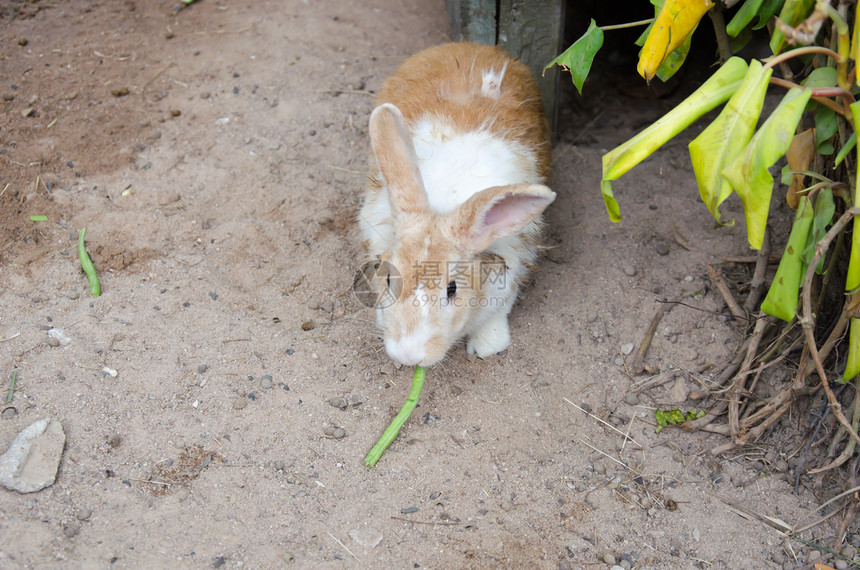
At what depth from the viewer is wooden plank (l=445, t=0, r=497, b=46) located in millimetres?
4289

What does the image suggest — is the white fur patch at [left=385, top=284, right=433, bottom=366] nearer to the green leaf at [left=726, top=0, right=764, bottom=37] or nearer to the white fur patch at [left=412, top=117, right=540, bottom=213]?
the white fur patch at [left=412, top=117, right=540, bottom=213]

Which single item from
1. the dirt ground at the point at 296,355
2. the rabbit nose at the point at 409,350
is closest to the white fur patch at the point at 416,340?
the rabbit nose at the point at 409,350

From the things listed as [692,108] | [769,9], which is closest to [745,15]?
[769,9]

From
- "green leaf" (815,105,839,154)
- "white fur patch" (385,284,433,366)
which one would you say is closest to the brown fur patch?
"white fur patch" (385,284,433,366)

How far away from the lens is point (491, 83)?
3.73 meters

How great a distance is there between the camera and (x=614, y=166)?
2.46 m

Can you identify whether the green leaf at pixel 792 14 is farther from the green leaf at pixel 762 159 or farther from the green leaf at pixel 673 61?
the green leaf at pixel 673 61

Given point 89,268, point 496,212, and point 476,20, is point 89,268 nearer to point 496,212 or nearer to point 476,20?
point 496,212

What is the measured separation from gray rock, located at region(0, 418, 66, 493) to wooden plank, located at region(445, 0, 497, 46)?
335cm

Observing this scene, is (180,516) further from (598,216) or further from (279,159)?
(598,216)

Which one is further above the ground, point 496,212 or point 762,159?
point 762,159

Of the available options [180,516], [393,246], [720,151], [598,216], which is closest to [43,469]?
[180,516]

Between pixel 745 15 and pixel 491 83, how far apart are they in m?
1.39

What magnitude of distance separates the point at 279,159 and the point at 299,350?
1576 mm
